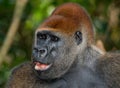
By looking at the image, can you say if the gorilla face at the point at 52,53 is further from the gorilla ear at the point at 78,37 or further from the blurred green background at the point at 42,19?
the blurred green background at the point at 42,19

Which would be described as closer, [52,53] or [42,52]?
[42,52]

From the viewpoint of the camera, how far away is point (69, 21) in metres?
6.74

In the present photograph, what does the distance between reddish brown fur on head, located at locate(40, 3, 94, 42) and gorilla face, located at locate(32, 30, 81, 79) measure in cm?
7

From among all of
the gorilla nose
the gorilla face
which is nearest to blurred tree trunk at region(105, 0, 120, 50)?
the gorilla face

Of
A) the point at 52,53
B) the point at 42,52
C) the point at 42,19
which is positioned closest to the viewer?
the point at 42,52

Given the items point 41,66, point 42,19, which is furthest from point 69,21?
point 42,19

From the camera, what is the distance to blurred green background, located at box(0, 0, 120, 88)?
32.0ft

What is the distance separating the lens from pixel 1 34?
30.4ft

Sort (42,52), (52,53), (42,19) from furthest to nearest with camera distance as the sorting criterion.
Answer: (42,19) < (52,53) < (42,52)

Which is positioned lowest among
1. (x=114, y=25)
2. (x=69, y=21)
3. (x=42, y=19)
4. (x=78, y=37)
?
(x=114, y=25)

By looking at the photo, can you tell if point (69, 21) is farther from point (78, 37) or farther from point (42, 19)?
point (42, 19)

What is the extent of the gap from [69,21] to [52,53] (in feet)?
1.35

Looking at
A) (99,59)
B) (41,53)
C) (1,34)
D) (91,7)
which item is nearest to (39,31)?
(41,53)

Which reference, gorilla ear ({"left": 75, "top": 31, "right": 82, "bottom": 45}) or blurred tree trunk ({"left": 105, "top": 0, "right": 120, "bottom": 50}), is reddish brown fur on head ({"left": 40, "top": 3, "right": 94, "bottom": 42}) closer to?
gorilla ear ({"left": 75, "top": 31, "right": 82, "bottom": 45})
